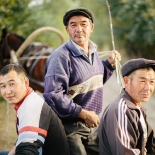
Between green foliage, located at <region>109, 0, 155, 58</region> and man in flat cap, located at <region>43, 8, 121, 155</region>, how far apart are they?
8.83 metres

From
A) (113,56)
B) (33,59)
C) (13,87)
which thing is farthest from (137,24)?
(13,87)

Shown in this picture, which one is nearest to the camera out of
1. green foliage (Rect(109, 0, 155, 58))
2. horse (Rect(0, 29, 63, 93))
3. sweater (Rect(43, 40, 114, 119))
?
sweater (Rect(43, 40, 114, 119))

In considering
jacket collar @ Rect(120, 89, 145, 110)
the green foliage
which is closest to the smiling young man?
jacket collar @ Rect(120, 89, 145, 110)

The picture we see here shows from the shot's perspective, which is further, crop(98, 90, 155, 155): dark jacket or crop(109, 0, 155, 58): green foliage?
crop(109, 0, 155, 58): green foliage

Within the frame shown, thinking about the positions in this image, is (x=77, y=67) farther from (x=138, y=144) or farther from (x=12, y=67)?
(x=138, y=144)

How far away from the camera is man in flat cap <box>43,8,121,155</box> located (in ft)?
7.76

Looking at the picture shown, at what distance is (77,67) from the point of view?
2.47 metres

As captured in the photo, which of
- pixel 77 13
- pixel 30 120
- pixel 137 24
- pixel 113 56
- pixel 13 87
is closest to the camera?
pixel 30 120

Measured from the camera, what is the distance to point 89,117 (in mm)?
2443

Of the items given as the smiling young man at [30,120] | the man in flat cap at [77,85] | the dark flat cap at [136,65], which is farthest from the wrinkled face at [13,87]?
the dark flat cap at [136,65]

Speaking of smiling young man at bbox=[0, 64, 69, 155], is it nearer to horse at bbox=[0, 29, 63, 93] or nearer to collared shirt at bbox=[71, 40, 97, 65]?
collared shirt at bbox=[71, 40, 97, 65]

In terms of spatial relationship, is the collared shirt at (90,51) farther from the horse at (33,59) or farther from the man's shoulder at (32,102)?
the horse at (33,59)

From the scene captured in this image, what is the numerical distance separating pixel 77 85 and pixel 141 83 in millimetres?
602

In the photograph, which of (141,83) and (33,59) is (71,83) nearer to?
(141,83)
